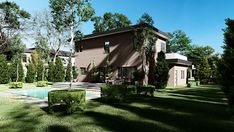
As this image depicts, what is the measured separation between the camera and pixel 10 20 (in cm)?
4500

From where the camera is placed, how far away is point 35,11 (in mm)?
43406

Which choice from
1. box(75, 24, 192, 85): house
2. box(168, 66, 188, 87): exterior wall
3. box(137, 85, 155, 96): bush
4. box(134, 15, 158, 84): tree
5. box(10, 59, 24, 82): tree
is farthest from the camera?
box(10, 59, 24, 82): tree

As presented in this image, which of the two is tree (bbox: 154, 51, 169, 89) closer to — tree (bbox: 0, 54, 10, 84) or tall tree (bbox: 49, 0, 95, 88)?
tall tree (bbox: 49, 0, 95, 88)

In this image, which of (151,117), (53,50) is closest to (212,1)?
(151,117)

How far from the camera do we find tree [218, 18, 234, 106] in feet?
46.1

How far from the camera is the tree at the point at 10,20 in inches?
1738

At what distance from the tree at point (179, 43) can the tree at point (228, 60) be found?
177ft

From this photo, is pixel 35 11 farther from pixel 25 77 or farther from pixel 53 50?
pixel 25 77

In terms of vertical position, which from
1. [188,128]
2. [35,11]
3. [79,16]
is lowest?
[188,128]

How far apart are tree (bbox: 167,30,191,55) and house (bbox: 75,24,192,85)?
3548 centimetres

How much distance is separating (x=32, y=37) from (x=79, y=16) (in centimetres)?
3078

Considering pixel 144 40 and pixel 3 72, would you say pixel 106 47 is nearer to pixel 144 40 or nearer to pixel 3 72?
pixel 144 40

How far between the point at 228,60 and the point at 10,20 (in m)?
42.1

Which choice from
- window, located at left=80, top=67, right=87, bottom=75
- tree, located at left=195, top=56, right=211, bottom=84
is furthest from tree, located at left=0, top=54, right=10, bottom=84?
tree, located at left=195, top=56, right=211, bottom=84
